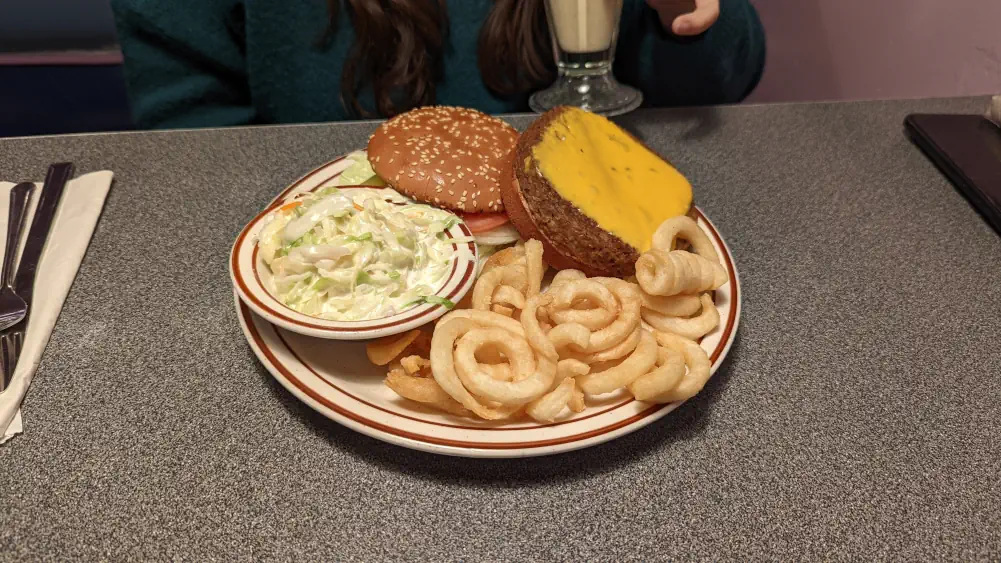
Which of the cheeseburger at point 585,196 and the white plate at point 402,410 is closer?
the white plate at point 402,410

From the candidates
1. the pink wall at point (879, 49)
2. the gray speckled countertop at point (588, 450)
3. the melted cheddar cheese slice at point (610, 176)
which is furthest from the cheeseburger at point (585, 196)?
the pink wall at point (879, 49)

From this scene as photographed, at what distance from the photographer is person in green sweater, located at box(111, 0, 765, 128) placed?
2080 millimetres

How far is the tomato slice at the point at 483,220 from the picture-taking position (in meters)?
1.45

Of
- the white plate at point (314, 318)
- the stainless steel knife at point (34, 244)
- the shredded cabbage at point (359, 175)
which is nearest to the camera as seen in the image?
the white plate at point (314, 318)

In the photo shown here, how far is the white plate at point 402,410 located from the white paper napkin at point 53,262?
410mm

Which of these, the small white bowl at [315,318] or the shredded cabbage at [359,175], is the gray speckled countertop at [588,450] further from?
the shredded cabbage at [359,175]

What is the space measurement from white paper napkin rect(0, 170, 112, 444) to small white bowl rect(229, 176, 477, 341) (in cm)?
43

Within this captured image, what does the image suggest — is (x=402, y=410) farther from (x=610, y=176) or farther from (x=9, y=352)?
(x=9, y=352)

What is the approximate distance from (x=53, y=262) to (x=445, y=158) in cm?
94

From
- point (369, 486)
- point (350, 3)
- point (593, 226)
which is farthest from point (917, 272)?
point (350, 3)

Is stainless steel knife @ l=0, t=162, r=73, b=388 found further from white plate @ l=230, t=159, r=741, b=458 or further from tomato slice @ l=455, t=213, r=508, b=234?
tomato slice @ l=455, t=213, r=508, b=234

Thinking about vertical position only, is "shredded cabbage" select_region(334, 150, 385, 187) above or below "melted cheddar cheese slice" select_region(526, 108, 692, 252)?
below

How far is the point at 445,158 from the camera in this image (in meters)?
1.48

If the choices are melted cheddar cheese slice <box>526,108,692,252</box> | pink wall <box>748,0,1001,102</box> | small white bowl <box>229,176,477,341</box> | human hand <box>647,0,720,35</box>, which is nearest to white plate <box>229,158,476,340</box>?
small white bowl <box>229,176,477,341</box>
